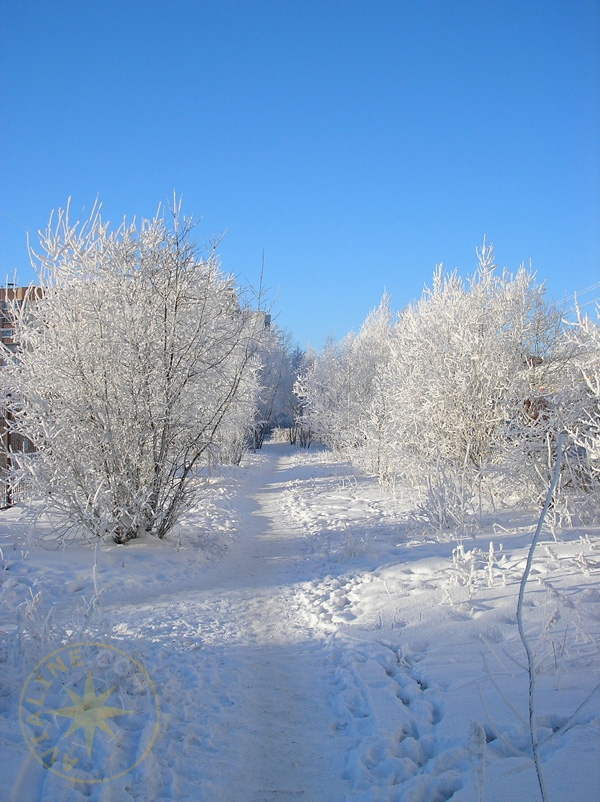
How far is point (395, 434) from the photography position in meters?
12.4

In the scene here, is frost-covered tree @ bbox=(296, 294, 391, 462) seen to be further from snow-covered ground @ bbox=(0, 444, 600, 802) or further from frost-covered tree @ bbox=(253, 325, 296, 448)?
snow-covered ground @ bbox=(0, 444, 600, 802)

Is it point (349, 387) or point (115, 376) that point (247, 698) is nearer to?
point (115, 376)

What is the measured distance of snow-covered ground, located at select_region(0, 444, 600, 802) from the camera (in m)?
2.39

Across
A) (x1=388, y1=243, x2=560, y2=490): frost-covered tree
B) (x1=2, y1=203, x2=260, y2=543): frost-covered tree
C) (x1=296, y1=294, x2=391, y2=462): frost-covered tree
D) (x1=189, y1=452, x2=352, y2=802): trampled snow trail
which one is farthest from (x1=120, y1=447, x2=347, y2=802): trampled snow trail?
(x1=296, y1=294, x2=391, y2=462): frost-covered tree

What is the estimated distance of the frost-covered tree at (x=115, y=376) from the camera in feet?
22.2

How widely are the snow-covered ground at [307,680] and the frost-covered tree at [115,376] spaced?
3.44 ft

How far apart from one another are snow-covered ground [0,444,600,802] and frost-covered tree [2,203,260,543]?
41.3 inches

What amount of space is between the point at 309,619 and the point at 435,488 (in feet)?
11.8

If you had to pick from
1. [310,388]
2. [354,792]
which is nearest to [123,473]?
[354,792]

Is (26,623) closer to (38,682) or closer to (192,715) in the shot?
(38,682)

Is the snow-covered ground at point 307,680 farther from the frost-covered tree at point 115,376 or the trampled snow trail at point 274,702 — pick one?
the frost-covered tree at point 115,376

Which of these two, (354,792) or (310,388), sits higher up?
(310,388)

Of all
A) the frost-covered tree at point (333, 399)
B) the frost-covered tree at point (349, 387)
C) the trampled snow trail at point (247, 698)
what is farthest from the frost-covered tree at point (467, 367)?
the frost-covered tree at point (333, 399)

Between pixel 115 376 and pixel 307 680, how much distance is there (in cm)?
480
